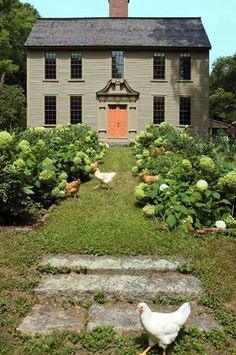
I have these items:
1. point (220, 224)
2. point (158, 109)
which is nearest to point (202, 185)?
point (220, 224)

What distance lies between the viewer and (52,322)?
168 inches

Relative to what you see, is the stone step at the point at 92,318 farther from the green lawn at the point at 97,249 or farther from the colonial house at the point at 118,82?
the colonial house at the point at 118,82

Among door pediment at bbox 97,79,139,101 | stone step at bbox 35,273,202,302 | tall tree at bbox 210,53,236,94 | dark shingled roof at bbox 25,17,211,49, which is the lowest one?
stone step at bbox 35,273,202,302

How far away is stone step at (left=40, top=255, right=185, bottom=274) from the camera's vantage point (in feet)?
17.7

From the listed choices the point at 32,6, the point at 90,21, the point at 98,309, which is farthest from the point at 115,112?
the point at 32,6

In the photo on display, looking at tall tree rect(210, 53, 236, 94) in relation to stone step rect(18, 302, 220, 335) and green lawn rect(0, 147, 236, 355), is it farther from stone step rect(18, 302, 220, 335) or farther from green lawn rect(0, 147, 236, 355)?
stone step rect(18, 302, 220, 335)

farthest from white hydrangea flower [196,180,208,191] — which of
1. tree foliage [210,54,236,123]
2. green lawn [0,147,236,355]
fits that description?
tree foliage [210,54,236,123]

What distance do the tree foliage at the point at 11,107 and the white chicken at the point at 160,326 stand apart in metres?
32.1

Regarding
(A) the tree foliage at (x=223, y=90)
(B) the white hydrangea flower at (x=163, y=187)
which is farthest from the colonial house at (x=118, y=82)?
(A) the tree foliage at (x=223, y=90)

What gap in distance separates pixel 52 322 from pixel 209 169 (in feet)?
13.6

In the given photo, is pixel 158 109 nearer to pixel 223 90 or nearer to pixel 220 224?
pixel 220 224

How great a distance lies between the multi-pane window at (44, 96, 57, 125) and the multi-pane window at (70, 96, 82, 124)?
1087 millimetres

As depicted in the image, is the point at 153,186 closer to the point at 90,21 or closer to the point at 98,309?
the point at 98,309

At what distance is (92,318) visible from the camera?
4352mm
